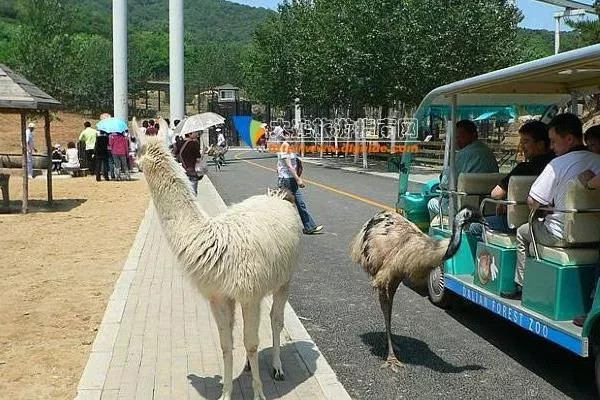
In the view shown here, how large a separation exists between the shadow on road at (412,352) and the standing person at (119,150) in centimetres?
1868

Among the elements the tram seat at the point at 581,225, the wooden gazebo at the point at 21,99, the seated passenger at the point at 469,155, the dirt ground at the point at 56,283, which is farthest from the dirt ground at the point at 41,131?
the tram seat at the point at 581,225

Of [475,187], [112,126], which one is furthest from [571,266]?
[112,126]

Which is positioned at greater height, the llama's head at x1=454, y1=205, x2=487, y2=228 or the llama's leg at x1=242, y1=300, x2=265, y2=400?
the llama's head at x1=454, y1=205, x2=487, y2=228

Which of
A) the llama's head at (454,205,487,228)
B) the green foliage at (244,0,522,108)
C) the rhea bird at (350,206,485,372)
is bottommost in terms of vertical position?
the rhea bird at (350,206,485,372)

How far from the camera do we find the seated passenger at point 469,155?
7898 millimetres

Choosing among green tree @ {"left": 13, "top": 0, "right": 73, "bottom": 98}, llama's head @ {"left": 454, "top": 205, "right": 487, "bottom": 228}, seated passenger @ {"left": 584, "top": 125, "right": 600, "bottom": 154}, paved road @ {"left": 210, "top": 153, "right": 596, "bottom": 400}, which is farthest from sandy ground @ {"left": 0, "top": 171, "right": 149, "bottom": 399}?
green tree @ {"left": 13, "top": 0, "right": 73, "bottom": 98}

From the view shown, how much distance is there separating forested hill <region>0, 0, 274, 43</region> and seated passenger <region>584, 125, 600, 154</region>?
12928 centimetres

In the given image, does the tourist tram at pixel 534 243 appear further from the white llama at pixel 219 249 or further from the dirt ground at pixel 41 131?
the dirt ground at pixel 41 131

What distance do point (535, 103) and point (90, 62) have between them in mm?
74624

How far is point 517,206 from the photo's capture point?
6.57m

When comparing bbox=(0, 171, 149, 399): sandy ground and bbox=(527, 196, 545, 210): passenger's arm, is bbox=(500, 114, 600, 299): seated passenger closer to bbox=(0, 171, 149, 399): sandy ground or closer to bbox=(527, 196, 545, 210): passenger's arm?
bbox=(527, 196, 545, 210): passenger's arm

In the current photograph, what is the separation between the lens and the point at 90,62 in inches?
3063

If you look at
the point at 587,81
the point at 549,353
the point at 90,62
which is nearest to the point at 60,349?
the point at 549,353

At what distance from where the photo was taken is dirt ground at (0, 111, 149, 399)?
19.8ft
